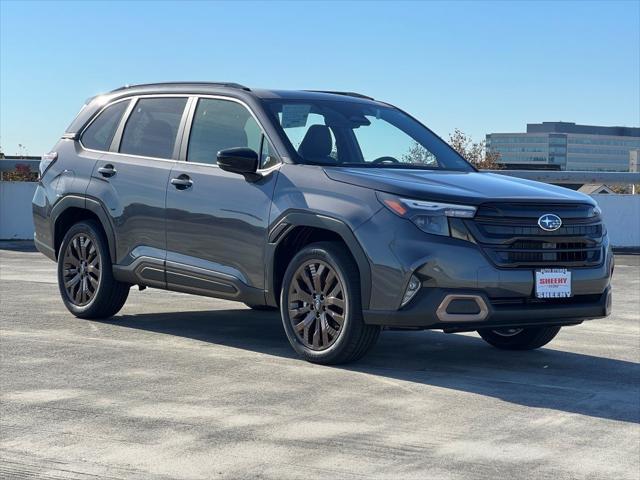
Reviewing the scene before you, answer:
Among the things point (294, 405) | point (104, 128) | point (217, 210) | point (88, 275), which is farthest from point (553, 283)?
point (104, 128)

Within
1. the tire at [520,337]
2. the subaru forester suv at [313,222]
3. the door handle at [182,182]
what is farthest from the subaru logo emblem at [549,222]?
the door handle at [182,182]

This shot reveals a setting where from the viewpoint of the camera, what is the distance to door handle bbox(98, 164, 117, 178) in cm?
975

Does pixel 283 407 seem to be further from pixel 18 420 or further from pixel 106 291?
pixel 106 291

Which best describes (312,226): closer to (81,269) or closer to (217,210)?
(217,210)

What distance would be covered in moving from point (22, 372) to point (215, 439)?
7.29 feet

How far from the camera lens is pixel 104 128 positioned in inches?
405

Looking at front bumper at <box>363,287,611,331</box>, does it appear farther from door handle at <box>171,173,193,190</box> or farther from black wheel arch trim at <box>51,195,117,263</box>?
black wheel arch trim at <box>51,195,117,263</box>

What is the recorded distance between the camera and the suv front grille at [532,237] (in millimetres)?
7562

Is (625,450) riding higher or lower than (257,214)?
lower

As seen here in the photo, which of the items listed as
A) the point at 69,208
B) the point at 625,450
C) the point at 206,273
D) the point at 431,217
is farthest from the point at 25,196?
the point at 625,450

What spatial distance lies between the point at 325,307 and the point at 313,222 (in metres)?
0.56

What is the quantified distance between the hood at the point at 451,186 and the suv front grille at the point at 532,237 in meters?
0.06

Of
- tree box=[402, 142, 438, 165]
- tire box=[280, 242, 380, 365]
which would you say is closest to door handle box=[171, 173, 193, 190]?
tire box=[280, 242, 380, 365]

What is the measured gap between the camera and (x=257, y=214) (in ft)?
27.5
